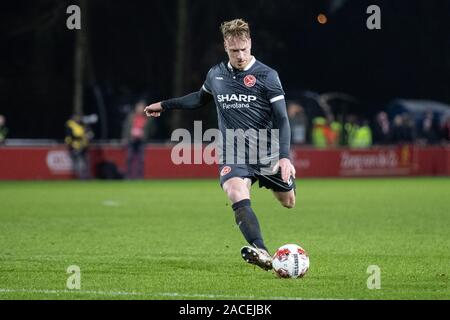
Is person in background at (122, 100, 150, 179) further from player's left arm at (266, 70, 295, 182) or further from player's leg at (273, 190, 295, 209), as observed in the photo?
player's left arm at (266, 70, 295, 182)

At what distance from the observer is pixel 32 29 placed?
3441 cm

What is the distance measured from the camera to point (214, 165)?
2920 centimetres

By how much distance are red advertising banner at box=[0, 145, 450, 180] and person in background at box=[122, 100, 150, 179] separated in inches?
12.6

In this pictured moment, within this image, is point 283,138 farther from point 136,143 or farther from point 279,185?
point 136,143

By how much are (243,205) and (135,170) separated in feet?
60.7

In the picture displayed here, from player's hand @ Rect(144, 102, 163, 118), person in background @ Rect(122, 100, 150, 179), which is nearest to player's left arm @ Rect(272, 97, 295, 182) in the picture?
player's hand @ Rect(144, 102, 163, 118)

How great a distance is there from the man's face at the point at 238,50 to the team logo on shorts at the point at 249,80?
105mm

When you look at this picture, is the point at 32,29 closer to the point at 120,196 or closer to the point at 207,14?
the point at 207,14

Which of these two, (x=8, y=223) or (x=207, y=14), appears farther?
(x=207, y=14)

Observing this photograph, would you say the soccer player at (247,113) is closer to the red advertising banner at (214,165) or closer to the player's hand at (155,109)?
the player's hand at (155,109)

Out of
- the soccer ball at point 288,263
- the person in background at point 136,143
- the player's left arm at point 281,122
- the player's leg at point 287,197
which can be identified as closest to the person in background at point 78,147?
the person in background at point 136,143

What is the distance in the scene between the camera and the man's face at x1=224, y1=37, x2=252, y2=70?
955 cm
